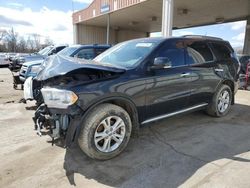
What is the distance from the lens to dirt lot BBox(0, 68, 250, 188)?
2898mm

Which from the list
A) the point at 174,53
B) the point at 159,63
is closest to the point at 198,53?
the point at 174,53

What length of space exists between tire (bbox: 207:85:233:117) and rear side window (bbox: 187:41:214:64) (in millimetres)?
805

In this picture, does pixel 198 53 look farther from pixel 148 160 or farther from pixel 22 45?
pixel 22 45

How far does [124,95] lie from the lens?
11.2ft

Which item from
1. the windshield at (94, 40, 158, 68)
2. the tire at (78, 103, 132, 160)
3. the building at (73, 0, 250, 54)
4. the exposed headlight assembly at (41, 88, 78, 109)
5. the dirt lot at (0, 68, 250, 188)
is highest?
the building at (73, 0, 250, 54)

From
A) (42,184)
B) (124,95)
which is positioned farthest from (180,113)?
(42,184)

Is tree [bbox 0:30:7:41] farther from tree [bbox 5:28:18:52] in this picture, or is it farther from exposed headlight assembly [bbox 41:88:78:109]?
exposed headlight assembly [bbox 41:88:78:109]

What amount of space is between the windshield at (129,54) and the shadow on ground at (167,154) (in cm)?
135

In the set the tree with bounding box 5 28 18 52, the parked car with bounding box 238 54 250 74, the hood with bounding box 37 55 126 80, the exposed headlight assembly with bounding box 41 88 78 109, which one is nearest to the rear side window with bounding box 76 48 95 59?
the hood with bounding box 37 55 126 80

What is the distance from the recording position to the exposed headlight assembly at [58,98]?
9.73 feet

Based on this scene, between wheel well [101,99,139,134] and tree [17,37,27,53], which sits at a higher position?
tree [17,37,27,53]

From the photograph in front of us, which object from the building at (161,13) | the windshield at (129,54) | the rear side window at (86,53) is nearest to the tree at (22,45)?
the building at (161,13)

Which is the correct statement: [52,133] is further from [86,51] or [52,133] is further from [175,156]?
[86,51]

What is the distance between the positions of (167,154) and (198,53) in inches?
88.2
